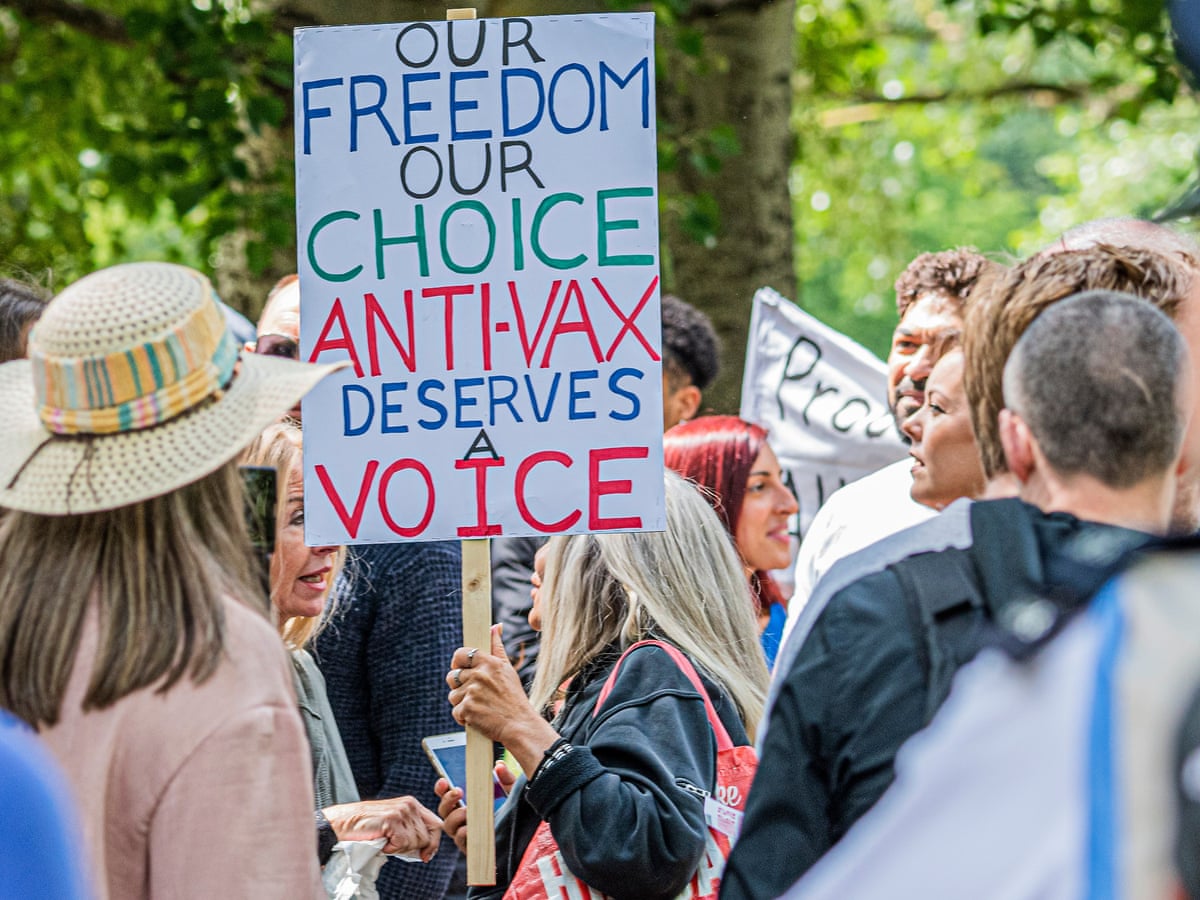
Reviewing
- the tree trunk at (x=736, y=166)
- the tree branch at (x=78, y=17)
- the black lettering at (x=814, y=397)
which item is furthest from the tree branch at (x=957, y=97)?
the black lettering at (x=814, y=397)

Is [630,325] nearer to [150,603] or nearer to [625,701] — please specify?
[625,701]

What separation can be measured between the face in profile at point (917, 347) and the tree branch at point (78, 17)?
4.29 metres

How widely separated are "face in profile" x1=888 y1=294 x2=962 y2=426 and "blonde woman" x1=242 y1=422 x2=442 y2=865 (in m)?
1.27

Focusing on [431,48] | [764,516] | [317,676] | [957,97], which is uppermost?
[957,97]

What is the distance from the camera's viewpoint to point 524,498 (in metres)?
2.62

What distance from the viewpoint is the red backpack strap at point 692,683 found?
249cm

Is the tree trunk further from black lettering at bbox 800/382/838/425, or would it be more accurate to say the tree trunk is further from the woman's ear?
the woman's ear

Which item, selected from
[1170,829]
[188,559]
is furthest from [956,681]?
[188,559]

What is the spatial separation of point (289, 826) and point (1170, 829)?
3.37ft

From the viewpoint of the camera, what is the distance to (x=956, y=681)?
1593 millimetres

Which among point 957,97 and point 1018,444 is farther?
point 957,97

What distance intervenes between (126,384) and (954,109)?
38.3 feet

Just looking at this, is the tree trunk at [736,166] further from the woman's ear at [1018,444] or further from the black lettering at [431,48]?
the woman's ear at [1018,444]

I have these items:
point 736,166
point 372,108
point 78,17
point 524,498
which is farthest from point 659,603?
point 78,17
